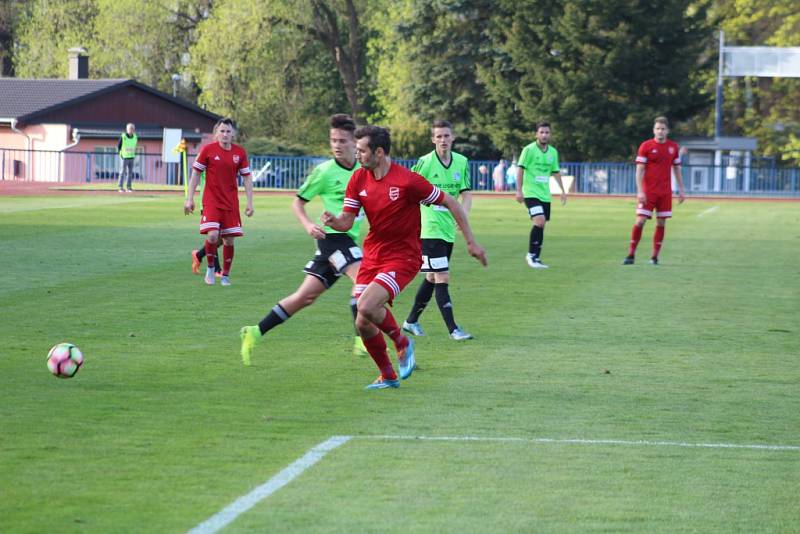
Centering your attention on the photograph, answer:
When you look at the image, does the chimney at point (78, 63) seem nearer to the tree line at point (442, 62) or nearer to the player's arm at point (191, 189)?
the tree line at point (442, 62)

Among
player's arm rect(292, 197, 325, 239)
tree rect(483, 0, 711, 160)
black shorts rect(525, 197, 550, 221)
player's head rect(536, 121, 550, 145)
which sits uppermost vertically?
tree rect(483, 0, 711, 160)

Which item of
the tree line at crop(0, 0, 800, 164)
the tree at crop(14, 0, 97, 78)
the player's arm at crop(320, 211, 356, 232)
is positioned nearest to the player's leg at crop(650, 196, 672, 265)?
the player's arm at crop(320, 211, 356, 232)

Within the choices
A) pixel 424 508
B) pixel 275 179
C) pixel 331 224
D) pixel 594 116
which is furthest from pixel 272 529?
pixel 594 116

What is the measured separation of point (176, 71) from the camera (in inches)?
2904

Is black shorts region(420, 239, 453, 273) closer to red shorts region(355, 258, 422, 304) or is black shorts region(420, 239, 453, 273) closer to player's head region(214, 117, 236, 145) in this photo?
red shorts region(355, 258, 422, 304)

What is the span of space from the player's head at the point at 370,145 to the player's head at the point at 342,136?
1451 millimetres

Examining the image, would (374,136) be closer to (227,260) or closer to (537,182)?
(227,260)

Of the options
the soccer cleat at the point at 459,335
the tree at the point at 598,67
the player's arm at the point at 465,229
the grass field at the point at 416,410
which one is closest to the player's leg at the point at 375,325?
the grass field at the point at 416,410

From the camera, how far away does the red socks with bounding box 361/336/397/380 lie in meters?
8.94

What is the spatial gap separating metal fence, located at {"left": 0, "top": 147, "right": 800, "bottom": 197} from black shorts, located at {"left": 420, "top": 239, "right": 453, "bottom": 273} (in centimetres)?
4315

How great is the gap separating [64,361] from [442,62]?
184ft

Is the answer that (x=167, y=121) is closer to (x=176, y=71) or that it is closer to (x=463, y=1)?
(x=176, y=71)

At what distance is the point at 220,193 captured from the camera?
16.0m

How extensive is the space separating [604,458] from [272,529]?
7.17 ft
